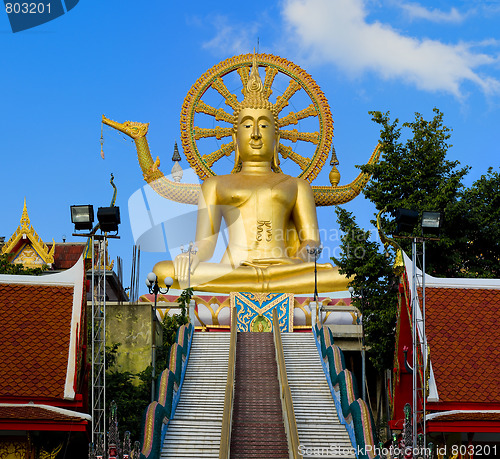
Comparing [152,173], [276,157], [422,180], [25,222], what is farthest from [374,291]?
[25,222]

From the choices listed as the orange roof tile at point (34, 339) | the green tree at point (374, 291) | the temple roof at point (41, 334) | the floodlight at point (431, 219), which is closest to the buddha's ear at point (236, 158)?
the green tree at point (374, 291)

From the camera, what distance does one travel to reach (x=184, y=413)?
651 inches

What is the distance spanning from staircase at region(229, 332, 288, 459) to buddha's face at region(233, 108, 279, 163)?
630 centimetres

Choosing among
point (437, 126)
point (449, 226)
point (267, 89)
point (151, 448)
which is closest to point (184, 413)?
point (151, 448)

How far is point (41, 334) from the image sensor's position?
16531 mm

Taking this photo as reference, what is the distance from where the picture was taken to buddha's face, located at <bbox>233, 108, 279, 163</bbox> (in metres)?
24.7

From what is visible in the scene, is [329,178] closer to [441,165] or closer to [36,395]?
[441,165]

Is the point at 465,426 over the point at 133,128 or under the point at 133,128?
under

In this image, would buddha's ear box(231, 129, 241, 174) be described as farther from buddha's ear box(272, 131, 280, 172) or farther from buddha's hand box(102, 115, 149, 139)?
buddha's hand box(102, 115, 149, 139)

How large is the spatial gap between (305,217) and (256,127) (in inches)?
94.3

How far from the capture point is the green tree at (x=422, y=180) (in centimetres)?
1922

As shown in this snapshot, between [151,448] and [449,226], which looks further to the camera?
[449,226]

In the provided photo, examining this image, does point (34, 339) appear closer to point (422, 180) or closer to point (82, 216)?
point (82, 216)

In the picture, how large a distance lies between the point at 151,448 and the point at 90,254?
148 inches
